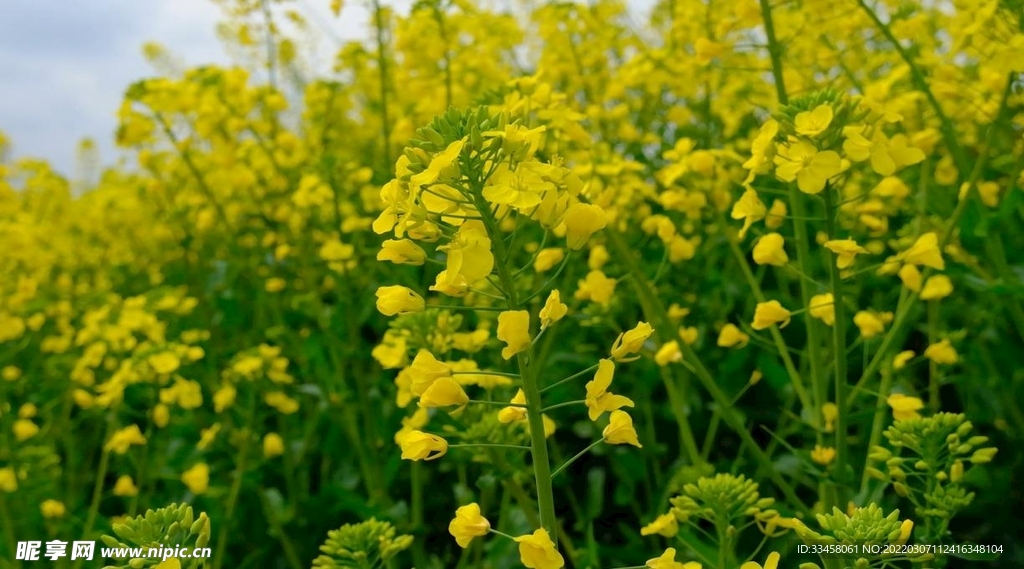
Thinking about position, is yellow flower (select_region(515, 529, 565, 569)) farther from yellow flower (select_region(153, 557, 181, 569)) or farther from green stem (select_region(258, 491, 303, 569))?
green stem (select_region(258, 491, 303, 569))

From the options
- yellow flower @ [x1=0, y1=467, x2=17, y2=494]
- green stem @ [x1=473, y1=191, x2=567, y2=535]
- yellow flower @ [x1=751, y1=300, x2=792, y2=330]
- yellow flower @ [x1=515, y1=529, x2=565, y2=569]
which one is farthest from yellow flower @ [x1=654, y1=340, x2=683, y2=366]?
yellow flower @ [x1=0, y1=467, x2=17, y2=494]

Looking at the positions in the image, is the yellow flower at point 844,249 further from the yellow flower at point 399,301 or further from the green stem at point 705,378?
the yellow flower at point 399,301

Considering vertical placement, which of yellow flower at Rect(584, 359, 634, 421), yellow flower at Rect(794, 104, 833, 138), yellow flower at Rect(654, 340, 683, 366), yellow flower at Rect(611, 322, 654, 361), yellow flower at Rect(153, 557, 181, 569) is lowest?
yellow flower at Rect(153, 557, 181, 569)

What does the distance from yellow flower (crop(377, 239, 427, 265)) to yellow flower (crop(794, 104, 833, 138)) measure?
82 centimetres

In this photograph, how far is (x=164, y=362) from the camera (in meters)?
2.70

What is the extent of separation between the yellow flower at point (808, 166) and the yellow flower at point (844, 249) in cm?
11

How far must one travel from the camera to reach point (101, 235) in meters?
5.66

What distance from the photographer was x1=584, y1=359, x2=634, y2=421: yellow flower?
1230 mm

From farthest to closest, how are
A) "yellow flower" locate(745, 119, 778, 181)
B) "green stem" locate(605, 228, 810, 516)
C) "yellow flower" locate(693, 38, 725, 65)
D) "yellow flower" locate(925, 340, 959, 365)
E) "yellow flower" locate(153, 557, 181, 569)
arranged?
1. "yellow flower" locate(693, 38, 725, 65)
2. "yellow flower" locate(925, 340, 959, 365)
3. "green stem" locate(605, 228, 810, 516)
4. "yellow flower" locate(745, 119, 778, 181)
5. "yellow flower" locate(153, 557, 181, 569)

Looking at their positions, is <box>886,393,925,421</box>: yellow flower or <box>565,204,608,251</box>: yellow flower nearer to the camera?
<box>565,204,608,251</box>: yellow flower

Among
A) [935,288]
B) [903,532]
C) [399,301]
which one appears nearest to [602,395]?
[399,301]

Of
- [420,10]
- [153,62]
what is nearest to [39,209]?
[153,62]

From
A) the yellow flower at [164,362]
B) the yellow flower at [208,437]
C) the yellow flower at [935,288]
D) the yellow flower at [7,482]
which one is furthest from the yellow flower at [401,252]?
the yellow flower at [7,482]

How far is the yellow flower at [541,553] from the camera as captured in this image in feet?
3.71
